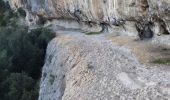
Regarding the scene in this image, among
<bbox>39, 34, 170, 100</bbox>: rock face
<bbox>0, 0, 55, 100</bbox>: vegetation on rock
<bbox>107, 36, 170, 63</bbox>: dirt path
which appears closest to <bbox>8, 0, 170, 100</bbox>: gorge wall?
<bbox>39, 34, 170, 100</bbox>: rock face

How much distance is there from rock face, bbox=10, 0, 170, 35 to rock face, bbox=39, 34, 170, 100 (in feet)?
7.69

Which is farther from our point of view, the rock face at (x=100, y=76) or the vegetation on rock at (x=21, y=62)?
the vegetation on rock at (x=21, y=62)

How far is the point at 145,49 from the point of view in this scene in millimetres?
22828

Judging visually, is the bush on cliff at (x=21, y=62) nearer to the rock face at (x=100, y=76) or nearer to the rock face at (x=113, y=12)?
the rock face at (x=100, y=76)

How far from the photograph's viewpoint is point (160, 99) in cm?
1531

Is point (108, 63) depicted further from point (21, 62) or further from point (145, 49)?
point (21, 62)

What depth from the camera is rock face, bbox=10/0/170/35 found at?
22547 mm

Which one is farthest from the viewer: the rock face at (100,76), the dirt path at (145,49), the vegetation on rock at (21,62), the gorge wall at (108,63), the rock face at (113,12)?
the vegetation on rock at (21,62)

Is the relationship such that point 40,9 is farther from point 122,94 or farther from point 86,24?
point 122,94

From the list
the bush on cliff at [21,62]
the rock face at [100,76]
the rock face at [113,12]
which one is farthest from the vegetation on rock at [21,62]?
the rock face at [113,12]

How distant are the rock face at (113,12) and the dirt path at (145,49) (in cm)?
112

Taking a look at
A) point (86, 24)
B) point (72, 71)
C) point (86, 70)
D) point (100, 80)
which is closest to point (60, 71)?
point (72, 71)

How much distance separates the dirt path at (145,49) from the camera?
20.8 metres

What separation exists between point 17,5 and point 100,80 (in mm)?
42974
